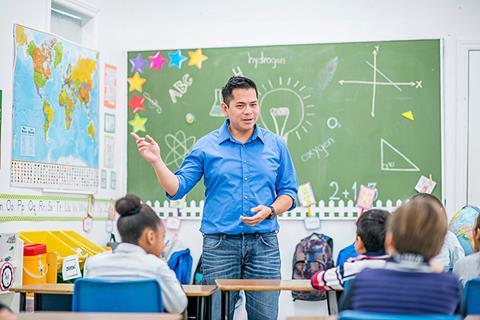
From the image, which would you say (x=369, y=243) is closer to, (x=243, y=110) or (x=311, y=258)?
(x=243, y=110)

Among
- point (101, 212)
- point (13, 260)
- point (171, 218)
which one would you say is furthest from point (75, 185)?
point (13, 260)

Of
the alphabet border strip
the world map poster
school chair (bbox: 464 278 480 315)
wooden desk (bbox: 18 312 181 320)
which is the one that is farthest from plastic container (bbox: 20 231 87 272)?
school chair (bbox: 464 278 480 315)

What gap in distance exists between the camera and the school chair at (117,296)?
2854mm

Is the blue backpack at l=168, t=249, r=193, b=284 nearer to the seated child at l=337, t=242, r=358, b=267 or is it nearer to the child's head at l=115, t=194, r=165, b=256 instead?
the seated child at l=337, t=242, r=358, b=267

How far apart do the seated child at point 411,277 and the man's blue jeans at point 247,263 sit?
141cm

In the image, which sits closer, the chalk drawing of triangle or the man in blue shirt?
the man in blue shirt

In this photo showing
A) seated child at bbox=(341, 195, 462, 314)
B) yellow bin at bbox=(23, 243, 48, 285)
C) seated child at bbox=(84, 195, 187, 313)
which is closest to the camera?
seated child at bbox=(341, 195, 462, 314)

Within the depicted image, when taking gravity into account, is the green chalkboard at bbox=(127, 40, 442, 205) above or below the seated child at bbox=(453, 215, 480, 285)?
above

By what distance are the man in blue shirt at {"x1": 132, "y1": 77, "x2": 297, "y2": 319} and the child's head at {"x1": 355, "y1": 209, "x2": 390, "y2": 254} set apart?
2.26 ft

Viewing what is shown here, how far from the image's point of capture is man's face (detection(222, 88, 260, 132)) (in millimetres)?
3967

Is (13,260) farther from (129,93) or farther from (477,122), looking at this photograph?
(477,122)

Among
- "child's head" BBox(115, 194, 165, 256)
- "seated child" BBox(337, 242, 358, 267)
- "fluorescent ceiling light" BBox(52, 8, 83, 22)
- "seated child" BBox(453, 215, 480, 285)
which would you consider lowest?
"seated child" BBox(337, 242, 358, 267)

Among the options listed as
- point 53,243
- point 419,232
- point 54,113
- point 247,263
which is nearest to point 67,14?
point 54,113

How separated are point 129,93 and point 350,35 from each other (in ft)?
6.43
